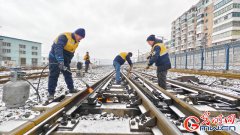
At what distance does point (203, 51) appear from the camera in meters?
20.4

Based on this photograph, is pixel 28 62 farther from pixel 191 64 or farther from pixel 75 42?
pixel 75 42

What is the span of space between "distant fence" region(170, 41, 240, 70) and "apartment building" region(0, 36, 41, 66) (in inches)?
1846

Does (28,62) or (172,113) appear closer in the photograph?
(172,113)

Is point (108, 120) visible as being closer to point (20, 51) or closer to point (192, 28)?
point (20, 51)

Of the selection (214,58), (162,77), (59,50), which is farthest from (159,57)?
(214,58)

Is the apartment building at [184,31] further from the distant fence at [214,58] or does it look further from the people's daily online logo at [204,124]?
the people's daily online logo at [204,124]

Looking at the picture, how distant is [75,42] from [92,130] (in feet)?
11.4

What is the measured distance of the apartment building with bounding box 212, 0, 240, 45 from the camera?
2186 inches

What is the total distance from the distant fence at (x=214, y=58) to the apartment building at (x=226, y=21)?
3544 centimetres

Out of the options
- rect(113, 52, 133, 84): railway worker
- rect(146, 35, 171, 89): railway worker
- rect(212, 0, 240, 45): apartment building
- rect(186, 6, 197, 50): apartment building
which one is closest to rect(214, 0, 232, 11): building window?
rect(212, 0, 240, 45): apartment building

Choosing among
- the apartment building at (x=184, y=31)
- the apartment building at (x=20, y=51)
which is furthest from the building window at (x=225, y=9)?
the apartment building at (x=20, y=51)

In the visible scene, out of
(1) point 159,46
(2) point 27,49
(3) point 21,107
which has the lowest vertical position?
(3) point 21,107

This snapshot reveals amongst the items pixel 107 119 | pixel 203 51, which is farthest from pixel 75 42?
pixel 203 51

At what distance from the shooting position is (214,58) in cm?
2028
